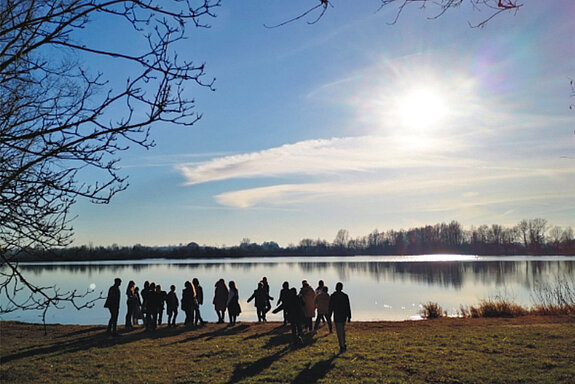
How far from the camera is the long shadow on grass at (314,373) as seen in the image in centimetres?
856

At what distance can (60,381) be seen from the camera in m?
8.91

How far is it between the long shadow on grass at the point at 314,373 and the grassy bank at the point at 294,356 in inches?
0.8

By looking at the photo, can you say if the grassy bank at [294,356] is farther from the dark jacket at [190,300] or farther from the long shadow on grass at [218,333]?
the dark jacket at [190,300]

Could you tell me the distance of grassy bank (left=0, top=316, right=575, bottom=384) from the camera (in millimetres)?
8875

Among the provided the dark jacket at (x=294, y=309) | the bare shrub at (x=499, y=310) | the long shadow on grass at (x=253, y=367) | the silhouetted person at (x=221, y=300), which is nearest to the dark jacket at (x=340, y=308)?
the dark jacket at (x=294, y=309)

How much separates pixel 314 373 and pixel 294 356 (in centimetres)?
173

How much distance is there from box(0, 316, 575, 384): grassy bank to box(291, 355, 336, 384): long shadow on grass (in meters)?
0.02

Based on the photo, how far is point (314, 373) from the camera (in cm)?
907

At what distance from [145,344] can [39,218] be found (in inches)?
432

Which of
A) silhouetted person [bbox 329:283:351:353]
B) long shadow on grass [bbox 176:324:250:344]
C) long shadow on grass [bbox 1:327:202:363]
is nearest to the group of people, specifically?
silhouetted person [bbox 329:283:351:353]

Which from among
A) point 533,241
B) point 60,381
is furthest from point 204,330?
point 533,241

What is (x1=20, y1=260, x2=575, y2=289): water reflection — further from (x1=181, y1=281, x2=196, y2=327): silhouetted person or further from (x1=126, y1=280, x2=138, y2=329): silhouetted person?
(x1=126, y1=280, x2=138, y2=329): silhouetted person

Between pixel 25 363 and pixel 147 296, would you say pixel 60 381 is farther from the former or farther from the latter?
pixel 147 296

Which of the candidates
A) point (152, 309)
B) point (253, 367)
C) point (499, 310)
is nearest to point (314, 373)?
point (253, 367)
